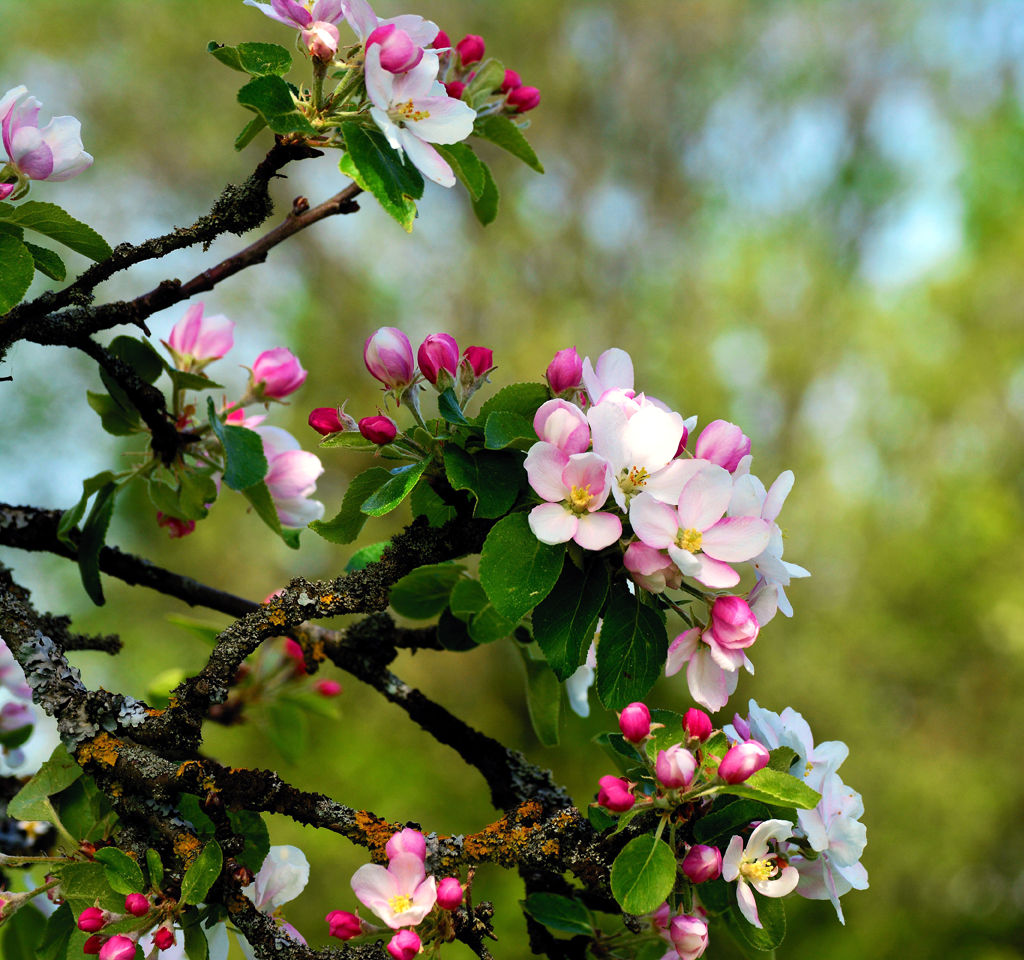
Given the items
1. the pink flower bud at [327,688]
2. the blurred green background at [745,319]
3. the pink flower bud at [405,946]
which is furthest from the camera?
the blurred green background at [745,319]

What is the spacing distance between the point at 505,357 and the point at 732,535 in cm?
762

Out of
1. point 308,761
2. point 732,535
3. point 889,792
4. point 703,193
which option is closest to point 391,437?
point 732,535

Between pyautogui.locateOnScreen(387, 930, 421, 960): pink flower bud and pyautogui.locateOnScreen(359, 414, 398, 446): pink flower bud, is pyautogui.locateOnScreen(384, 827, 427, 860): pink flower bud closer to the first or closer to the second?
pyautogui.locateOnScreen(387, 930, 421, 960): pink flower bud

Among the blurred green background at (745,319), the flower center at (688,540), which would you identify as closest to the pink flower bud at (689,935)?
the flower center at (688,540)

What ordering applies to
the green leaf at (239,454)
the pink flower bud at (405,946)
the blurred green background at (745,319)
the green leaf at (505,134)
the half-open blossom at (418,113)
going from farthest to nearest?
the blurred green background at (745,319), the green leaf at (505,134), the green leaf at (239,454), the half-open blossom at (418,113), the pink flower bud at (405,946)

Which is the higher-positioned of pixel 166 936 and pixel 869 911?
pixel 869 911

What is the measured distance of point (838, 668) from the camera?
24.6 feet

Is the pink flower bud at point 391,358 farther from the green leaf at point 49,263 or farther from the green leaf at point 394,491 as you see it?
the green leaf at point 49,263

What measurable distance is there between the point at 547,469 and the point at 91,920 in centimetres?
41

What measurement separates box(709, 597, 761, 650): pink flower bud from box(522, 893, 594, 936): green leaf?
29cm

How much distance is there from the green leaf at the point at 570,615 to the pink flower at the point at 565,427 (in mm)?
39

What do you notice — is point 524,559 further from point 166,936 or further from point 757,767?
point 166,936

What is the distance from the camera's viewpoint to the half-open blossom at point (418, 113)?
2.04 feet

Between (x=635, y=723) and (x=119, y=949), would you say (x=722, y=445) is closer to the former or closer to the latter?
(x=635, y=723)
